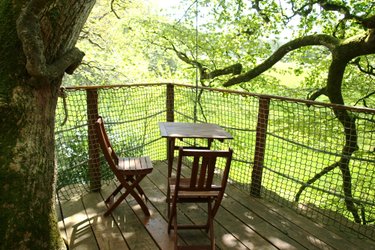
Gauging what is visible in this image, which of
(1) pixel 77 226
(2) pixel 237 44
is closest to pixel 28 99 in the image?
(1) pixel 77 226

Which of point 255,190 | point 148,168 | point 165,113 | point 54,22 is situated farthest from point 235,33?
point 54,22

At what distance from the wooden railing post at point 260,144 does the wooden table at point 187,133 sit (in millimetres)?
562

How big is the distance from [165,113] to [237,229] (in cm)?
242

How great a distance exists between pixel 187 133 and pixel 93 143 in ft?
4.31

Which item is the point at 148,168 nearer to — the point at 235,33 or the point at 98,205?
the point at 98,205

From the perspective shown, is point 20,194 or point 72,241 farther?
point 72,241

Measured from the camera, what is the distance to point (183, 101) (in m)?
5.11

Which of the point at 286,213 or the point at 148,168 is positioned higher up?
the point at 148,168

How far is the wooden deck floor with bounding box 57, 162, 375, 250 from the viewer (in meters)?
2.65

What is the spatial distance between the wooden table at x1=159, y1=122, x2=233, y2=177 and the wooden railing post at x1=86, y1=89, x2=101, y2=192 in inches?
32.7

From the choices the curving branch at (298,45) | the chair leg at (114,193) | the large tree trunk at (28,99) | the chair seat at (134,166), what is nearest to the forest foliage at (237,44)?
the curving branch at (298,45)

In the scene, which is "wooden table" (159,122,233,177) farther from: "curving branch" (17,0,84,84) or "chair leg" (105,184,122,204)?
"curving branch" (17,0,84,84)

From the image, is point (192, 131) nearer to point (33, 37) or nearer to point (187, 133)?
point (187, 133)

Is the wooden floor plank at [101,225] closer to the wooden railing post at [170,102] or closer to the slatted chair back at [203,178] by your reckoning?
the slatted chair back at [203,178]
